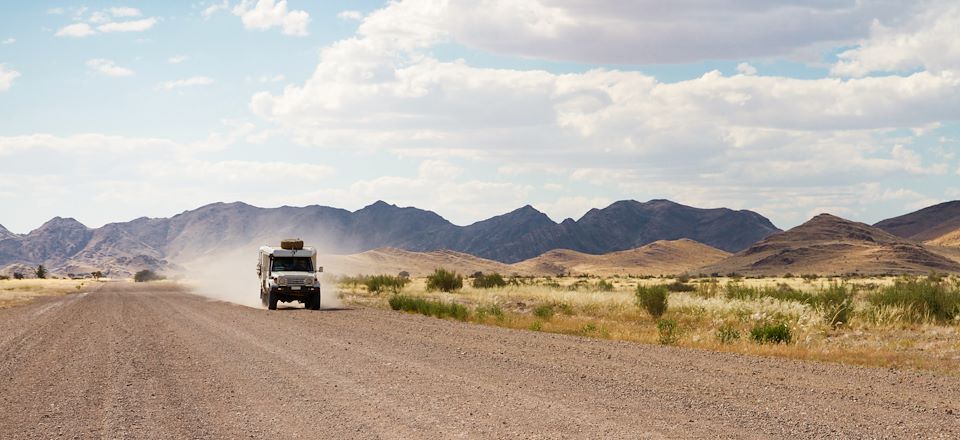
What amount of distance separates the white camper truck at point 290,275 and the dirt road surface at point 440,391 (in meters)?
14.9

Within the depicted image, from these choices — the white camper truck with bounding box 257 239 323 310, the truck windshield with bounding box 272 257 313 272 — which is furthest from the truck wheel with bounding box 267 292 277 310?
the truck windshield with bounding box 272 257 313 272

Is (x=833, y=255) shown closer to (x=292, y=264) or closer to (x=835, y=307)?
(x=292, y=264)

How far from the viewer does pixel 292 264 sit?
38.8 m

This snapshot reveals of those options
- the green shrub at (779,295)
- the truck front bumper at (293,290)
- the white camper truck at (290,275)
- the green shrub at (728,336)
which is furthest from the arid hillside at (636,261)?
the green shrub at (728,336)

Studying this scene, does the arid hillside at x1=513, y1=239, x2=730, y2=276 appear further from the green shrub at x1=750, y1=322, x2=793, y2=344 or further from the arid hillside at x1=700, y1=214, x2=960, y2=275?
the green shrub at x1=750, y1=322, x2=793, y2=344

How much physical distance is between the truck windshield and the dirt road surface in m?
16.2

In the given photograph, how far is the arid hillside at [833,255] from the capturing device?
408 feet

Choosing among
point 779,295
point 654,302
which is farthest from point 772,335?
point 779,295

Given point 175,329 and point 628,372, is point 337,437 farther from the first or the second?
point 175,329

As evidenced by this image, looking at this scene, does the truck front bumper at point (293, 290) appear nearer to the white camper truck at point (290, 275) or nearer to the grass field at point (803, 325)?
the white camper truck at point (290, 275)

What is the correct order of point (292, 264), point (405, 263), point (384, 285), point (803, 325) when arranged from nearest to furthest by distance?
point (803, 325), point (292, 264), point (384, 285), point (405, 263)

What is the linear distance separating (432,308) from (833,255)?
11636 centimetres

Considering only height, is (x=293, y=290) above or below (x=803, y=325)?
above

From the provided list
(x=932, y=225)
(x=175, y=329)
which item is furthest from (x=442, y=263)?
(x=175, y=329)
